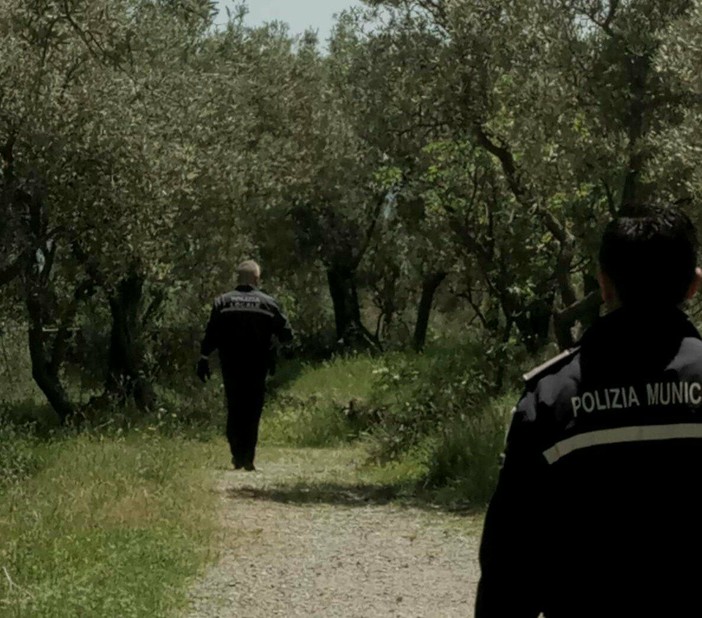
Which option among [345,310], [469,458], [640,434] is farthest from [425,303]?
[640,434]

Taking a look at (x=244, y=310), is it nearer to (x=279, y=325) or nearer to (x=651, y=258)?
(x=279, y=325)

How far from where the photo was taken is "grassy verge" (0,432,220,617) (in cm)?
681

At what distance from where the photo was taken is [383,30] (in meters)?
14.9

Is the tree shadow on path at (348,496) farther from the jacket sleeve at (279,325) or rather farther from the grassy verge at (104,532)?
the jacket sleeve at (279,325)

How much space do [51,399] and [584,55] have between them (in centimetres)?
1050

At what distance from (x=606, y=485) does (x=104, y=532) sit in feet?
19.7

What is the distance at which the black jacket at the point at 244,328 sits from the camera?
13.1m

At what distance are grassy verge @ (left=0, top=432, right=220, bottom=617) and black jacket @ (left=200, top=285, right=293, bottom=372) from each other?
4.18 feet

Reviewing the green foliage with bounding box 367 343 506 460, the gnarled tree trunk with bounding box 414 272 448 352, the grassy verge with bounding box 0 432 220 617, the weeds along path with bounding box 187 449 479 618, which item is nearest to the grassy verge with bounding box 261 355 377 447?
the green foliage with bounding box 367 343 506 460

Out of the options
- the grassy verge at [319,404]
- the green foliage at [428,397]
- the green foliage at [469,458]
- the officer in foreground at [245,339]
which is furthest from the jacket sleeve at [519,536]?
the grassy verge at [319,404]

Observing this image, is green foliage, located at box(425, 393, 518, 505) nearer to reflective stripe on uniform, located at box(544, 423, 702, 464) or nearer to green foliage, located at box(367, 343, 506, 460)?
green foliage, located at box(367, 343, 506, 460)

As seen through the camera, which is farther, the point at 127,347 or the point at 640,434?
the point at 127,347

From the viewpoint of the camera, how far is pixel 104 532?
27.7ft

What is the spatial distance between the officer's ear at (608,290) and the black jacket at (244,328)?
397 inches
